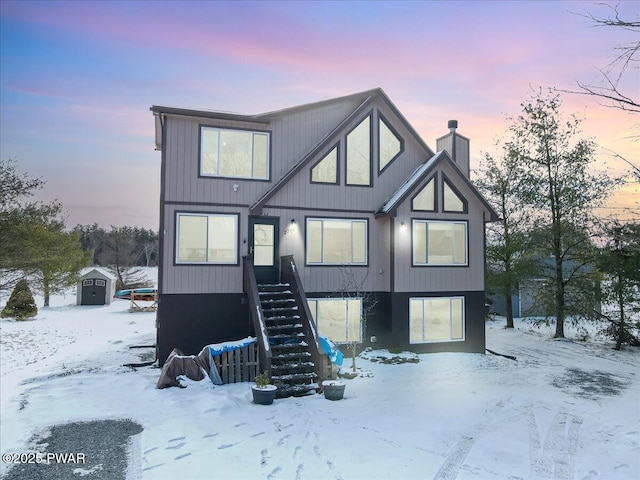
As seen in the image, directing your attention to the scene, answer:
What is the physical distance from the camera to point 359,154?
1578 cm

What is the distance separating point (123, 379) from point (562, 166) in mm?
21547

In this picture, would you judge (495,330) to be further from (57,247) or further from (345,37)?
(57,247)

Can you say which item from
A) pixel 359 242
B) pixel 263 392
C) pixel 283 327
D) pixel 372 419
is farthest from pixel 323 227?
pixel 372 419

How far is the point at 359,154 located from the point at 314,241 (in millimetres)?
3651

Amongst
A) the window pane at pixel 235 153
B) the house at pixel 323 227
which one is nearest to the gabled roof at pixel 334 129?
the house at pixel 323 227

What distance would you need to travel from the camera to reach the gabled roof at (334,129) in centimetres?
1441

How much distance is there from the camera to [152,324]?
2403 cm

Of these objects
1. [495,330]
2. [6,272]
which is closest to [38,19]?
[6,272]

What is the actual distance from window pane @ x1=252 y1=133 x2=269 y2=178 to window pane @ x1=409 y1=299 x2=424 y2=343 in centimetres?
695

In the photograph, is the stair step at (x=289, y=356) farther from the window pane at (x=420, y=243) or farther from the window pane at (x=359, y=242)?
the window pane at (x=420, y=243)

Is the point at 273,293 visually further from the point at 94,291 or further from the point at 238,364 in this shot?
the point at 94,291

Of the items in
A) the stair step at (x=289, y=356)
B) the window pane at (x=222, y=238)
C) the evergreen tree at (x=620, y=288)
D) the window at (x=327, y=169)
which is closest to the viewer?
the stair step at (x=289, y=356)

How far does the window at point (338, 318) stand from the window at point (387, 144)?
203 inches

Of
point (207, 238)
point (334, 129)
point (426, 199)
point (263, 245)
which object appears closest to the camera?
point (207, 238)
